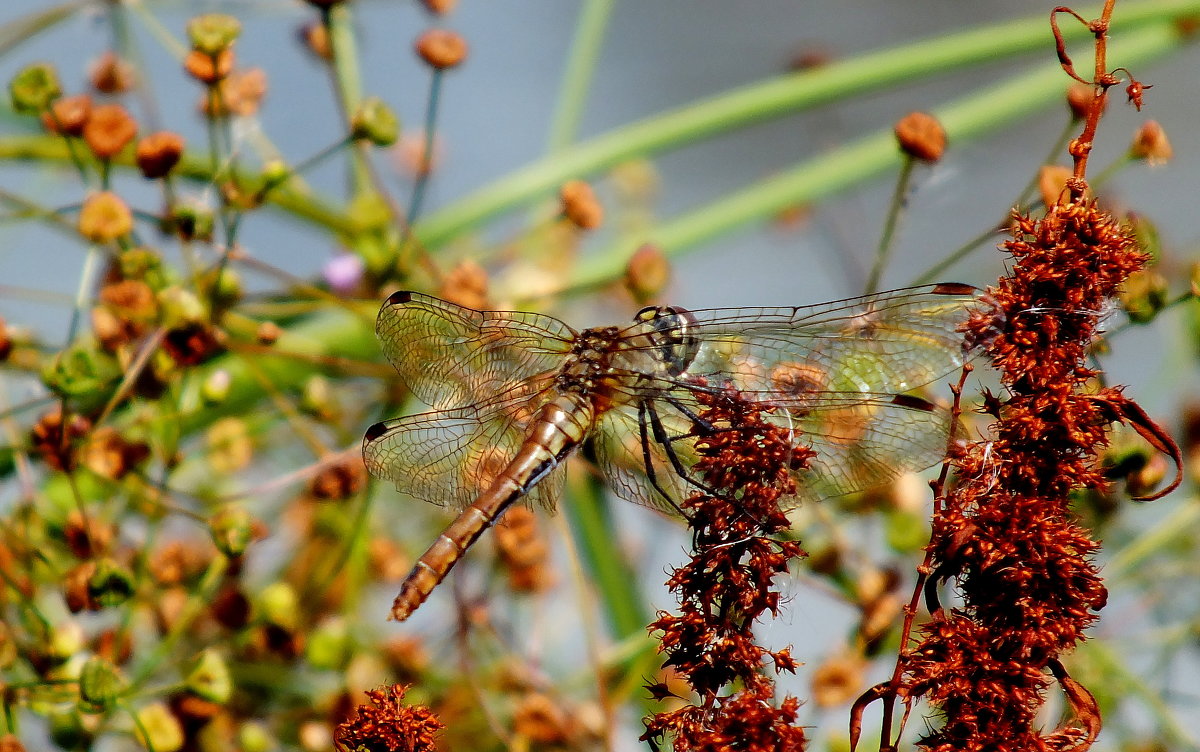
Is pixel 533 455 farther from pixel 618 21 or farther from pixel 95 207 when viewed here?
pixel 618 21

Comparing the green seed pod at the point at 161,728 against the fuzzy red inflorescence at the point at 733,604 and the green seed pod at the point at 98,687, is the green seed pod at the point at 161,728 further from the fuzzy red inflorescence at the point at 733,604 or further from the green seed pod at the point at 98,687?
the fuzzy red inflorescence at the point at 733,604

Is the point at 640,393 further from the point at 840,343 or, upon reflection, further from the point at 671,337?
the point at 840,343

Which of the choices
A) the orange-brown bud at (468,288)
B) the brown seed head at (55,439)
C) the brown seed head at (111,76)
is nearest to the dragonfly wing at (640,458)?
the orange-brown bud at (468,288)

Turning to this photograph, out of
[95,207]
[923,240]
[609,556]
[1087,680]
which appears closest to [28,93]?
Result: [95,207]

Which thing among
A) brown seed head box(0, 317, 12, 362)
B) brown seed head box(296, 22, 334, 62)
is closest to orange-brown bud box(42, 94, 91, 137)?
brown seed head box(0, 317, 12, 362)

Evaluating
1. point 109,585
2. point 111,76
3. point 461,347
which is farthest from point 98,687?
point 111,76

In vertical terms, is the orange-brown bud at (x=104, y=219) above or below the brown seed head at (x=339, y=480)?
above

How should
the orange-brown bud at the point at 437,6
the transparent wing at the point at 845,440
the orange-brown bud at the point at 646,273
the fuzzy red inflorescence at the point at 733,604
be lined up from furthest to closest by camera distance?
the orange-brown bud at the point at 437,6
the orange-brown bud at the point at 646,273
the transparent wing at the point at 845,440
the fuzzy red inflorescence at the point at 733,604
